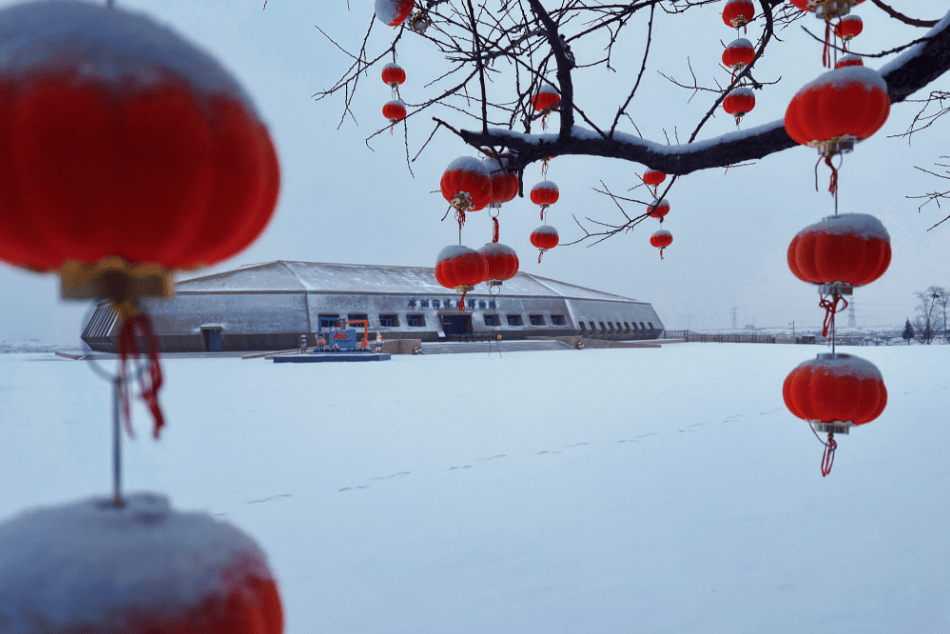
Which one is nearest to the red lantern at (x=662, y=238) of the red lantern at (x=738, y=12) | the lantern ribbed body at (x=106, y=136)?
the red lantern at (x=738, y=12)

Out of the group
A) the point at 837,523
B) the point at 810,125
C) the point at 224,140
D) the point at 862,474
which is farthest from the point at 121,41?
the point at 862,474

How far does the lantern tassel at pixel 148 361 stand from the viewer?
682 mm

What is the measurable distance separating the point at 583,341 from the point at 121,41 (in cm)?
3608

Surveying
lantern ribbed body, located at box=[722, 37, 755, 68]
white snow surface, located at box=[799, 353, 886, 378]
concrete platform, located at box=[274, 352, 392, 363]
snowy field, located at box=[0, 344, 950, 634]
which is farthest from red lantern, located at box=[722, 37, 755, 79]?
concrete platform, located at box=[274, 352, 392, 363]

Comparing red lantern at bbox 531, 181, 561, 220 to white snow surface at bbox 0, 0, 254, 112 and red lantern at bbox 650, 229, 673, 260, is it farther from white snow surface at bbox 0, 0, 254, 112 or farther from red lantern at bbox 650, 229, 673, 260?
white snow surface at bbox 0, 0, 254, 112

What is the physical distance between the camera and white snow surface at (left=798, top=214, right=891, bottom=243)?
2.87m

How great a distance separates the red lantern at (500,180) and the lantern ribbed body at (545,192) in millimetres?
1559

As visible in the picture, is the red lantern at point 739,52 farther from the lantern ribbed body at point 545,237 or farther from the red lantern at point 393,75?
the red lantern at point 393,75

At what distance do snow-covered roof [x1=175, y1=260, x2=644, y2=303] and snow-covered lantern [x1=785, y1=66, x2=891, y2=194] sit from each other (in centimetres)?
2911

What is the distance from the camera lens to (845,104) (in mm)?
2619

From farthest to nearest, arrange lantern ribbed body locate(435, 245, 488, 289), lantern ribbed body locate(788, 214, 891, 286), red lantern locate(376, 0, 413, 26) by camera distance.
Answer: lantern ribbed body locate(435, 245, 488, 289) → red lantern locate(376, 0, 413, 26) → lantern ribbed body locate(788, 214, 891, 286)

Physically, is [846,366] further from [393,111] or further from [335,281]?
[335,281]

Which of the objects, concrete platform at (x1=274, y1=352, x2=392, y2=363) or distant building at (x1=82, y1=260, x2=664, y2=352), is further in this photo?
distant building at (x1=82, y1=260, x2=664, y2=352)

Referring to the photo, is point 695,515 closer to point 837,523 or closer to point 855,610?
point 837,523
